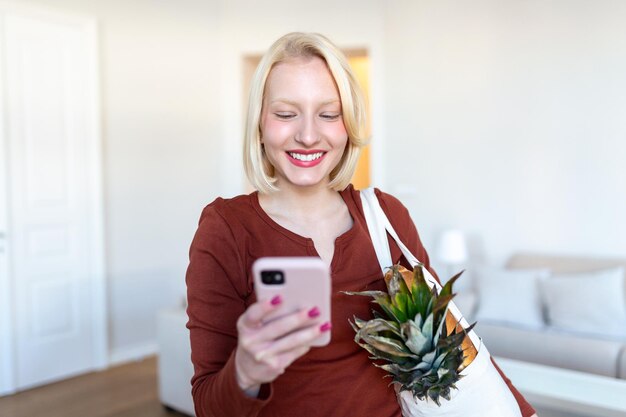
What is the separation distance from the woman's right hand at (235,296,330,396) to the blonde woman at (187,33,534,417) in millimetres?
191

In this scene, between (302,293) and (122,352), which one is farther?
(122,352)

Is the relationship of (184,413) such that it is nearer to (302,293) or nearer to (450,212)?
(450,212)

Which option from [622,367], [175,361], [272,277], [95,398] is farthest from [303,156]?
[95,398]

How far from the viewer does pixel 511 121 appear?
4.63 metres

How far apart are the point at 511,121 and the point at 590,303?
1.57 m

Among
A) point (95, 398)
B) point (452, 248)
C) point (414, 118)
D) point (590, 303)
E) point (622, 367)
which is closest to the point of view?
point (622, 367)

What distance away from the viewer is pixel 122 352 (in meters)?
4.74

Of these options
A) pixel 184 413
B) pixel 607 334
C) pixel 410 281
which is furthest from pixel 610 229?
pixel 410 281

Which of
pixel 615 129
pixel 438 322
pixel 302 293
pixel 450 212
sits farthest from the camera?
pixel 450 212

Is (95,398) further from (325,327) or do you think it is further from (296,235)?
(325,327)

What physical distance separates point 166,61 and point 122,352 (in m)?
2.47

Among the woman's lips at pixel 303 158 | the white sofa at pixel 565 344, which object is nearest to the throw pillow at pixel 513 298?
the white sofa at pixel 565 344

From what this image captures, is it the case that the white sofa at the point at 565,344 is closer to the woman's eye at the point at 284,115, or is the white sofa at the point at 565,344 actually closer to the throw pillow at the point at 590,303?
the throw pillow at the point at 590,303

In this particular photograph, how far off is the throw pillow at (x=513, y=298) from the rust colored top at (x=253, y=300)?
3.02m
